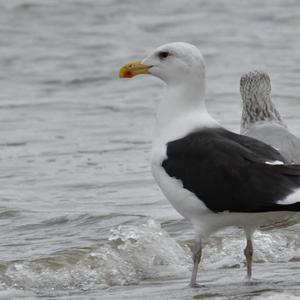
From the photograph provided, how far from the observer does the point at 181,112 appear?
7246 mm

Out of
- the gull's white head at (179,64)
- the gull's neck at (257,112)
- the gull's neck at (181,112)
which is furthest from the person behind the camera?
the gull's neck at (257,112)

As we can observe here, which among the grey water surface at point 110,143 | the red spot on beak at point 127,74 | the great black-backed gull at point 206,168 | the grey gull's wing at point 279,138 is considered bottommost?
the grey water surface at point 110,143

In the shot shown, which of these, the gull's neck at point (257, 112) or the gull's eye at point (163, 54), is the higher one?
the gull's eye at point (163, 54)

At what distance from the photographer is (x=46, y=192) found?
34.2ft

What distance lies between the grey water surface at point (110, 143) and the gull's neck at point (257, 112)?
1.04 m

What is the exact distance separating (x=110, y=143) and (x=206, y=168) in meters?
5.95

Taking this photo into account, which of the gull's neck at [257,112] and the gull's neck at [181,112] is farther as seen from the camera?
the gull's neck at [257,112]

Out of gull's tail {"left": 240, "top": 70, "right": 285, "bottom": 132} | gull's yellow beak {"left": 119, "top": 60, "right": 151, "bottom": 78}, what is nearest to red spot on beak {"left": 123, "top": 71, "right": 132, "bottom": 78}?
gull's yellow beak {"left": 119, "top": 60, "right": 151, "bottom": 78}

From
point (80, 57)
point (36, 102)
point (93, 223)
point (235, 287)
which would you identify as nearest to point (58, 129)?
point (36, 102)

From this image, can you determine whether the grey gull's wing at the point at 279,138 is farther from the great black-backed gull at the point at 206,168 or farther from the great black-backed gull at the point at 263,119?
the great black-backed gull at the point at 206,168

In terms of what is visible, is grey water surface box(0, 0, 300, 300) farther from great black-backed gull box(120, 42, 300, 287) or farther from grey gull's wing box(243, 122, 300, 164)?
grey gull's wing box(243, 122, 300, 164)

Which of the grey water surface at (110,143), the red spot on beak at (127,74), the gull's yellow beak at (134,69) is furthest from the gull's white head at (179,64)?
the grey water surface at (110,143)

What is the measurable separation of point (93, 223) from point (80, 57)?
985cm

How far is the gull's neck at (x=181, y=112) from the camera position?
712 centimetres
